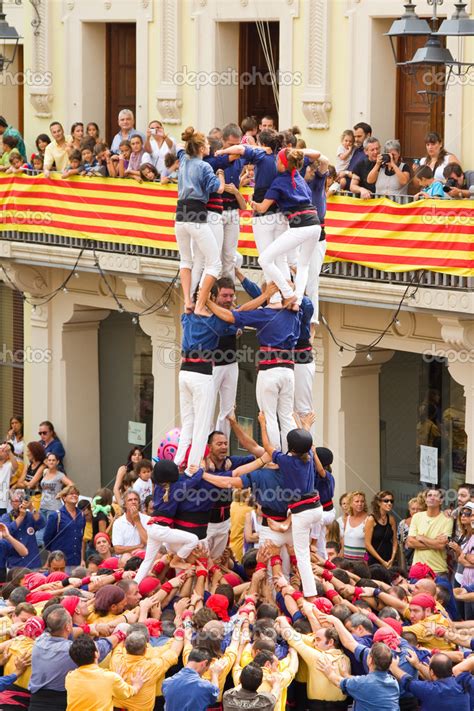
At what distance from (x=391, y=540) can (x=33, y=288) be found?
36.0 ft

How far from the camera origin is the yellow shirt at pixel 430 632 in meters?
19.5

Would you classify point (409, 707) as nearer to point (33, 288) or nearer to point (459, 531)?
point (459, 531)

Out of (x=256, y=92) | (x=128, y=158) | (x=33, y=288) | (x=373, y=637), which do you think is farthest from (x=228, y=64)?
(x=373, y=637)

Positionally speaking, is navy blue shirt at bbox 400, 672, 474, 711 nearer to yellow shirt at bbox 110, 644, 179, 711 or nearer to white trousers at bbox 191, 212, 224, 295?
yellow shirt at bbox 110, 644, 179, 711

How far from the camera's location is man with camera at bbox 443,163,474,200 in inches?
962

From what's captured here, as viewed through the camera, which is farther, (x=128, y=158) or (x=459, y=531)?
(x=128, y=158)

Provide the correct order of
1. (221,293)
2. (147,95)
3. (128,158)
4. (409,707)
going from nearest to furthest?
1. (409,707)
2. (221,293)
3. (128,158)
4. (147,95)

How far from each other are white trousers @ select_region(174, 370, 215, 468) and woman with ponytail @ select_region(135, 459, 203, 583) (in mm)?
311

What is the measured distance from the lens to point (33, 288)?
32469 millimetres

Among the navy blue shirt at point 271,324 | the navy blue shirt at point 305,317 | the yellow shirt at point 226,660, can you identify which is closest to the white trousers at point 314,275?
the navy blue shirt at point 305,317

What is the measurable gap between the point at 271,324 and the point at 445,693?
4583 mm

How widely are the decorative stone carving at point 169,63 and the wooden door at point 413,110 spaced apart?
4.34m

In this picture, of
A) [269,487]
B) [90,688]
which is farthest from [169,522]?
[90,688]

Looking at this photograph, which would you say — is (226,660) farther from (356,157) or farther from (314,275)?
(356,157)
